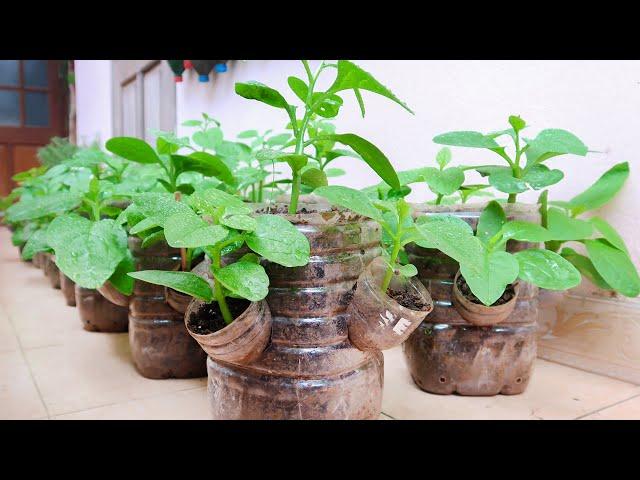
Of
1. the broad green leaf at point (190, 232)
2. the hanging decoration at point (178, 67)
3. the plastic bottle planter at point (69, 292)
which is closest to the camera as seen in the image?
the broad green leaf at point (190, 232)

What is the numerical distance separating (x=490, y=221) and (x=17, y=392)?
Result: 697 millimetres

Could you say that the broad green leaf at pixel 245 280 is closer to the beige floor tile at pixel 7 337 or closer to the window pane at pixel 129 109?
the beige floor tile at pixel 7 337

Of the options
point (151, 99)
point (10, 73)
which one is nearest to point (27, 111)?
point (10, 73)

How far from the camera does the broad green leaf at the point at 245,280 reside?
0.47 m

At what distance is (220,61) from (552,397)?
1.61 m

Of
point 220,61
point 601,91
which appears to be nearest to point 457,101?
point 601,91

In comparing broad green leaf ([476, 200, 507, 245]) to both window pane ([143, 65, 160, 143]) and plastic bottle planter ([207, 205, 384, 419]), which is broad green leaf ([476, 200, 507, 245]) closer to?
plastic bottle planter ([207, 205, 384, 419])

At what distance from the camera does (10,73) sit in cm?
473

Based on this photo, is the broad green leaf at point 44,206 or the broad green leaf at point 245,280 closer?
the broad green leaf at point 245,280

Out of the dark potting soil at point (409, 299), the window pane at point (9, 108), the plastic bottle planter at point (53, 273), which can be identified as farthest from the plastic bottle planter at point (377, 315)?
the window pane at point (9, 108)

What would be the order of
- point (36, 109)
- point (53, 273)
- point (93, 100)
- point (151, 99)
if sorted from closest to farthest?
point (53, 273)
point (151, 99)
point (93, 100)
point (36, 109)

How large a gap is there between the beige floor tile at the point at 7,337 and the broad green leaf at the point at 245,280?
693 mm

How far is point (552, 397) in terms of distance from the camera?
0.76 m

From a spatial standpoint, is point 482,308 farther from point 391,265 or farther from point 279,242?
point 279,242
